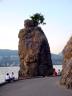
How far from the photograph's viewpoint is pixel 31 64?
5616cm

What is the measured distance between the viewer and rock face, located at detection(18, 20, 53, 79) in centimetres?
5594

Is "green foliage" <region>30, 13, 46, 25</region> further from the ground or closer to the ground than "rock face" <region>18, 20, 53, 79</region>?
further from the ground

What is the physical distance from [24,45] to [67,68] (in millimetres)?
27494

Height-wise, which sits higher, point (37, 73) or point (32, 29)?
point (32, 29)

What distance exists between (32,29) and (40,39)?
125 inches

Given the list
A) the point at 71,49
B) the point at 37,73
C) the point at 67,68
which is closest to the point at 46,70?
the point at 37,73

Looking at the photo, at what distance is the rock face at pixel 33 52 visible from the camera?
55.9 metres

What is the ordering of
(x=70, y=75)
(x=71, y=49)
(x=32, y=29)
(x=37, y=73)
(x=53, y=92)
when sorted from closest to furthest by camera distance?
1. (x=53, y=92)
2. (x=70, y=75)
3. (x=71, y=49)
4. (x=37, y=73)
5. (x=32, y=29)

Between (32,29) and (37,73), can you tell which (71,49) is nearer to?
(37,73)

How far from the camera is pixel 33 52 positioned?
56.8 meters

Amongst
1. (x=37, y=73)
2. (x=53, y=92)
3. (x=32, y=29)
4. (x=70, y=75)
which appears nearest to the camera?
(x=53, y=92)

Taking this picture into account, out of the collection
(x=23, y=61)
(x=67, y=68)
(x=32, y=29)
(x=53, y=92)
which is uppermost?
(x=32, y=29)

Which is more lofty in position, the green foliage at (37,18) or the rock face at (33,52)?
the green foliage at (37,18)

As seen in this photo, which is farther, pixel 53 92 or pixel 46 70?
pixel 46 70
